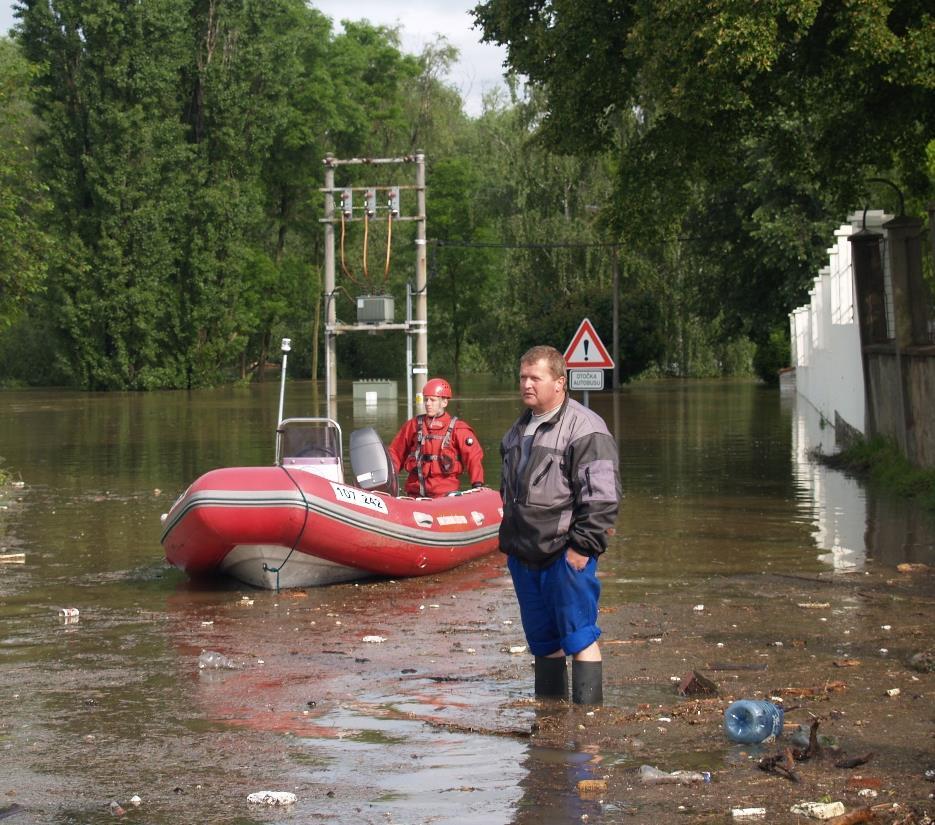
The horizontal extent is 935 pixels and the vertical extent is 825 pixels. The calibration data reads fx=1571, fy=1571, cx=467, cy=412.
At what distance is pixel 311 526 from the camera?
39.2 ft

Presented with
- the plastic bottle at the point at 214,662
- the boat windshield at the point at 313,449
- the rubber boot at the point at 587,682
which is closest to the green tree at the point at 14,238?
the boat windshield at the point at 313,449

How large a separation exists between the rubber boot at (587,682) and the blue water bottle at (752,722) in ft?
2.89

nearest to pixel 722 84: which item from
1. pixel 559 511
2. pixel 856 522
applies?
pixel 856 522

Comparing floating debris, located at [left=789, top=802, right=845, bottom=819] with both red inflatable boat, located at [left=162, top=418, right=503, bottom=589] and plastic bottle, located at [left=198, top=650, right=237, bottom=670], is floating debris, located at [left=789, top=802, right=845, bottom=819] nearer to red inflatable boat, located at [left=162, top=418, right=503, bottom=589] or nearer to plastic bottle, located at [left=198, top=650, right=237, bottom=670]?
plastic bottle, located at [left=198, top=650, right=237, bottom=670]

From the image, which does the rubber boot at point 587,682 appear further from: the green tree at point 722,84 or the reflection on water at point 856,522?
the green tree at point 722,84

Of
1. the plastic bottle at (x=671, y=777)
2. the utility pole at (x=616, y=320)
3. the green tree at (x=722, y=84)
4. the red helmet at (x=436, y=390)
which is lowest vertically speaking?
the plastic bottle at (x=671, y=777)

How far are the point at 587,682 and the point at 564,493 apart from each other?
949 millimetres

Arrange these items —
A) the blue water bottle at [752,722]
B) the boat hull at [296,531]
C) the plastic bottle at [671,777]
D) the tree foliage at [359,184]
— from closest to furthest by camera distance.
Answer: the plastic bottle at [671,777]
the blue water bottle at [752,722]
the boat hull at [296,531]
the tree foliage at [359,184]

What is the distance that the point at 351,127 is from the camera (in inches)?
3209

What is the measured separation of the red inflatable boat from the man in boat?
0.35 m

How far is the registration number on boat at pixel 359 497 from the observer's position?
12266 millimetres

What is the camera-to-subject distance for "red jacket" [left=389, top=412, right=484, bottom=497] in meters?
13.5

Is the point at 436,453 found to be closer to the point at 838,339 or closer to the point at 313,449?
the point at 313,449

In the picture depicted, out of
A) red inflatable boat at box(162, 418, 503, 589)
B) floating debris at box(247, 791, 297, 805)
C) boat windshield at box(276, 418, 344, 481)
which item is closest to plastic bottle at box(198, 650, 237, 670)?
red inflatable boat at box(162, 418, 503, 589)
